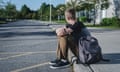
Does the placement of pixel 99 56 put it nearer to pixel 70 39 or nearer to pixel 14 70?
pixel 70 39

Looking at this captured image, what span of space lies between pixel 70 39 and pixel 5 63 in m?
2.01

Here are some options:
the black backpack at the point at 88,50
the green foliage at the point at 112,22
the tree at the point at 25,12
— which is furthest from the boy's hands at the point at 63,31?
the tree at the point at 25,12

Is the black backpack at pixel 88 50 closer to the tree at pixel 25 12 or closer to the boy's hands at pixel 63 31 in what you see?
the boy's hands at pixel 63 31

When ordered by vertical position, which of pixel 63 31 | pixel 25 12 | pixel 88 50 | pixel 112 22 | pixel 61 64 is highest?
pixel 63 31

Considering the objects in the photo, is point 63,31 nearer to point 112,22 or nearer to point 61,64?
point 61,64

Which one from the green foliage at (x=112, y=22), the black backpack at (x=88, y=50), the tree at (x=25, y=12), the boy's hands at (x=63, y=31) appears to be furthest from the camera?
the tree at (x=25, y=12)

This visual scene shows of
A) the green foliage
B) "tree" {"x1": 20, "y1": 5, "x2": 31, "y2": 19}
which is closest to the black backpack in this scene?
the green foliage

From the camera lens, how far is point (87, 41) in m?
9.26

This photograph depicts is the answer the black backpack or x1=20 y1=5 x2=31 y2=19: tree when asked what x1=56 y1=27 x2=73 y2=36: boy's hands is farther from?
x1=20 y1=5 x2=31 y2=19: tree

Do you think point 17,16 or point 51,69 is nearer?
point 51,69

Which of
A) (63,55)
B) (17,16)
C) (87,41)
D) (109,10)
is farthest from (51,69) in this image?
(17,16)

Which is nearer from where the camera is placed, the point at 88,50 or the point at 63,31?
the point at 88,50

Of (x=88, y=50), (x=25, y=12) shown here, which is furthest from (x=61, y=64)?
(x=25, y=12)

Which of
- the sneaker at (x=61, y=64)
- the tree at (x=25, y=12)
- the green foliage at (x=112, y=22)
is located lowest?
the tree at (x=25, y=12)
